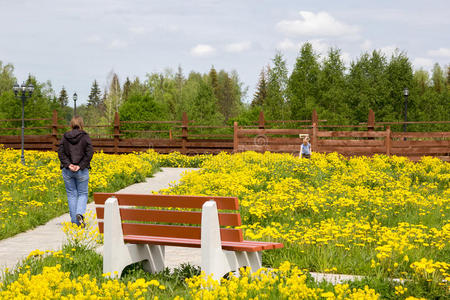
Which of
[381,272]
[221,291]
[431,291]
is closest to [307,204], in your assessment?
[381,272]

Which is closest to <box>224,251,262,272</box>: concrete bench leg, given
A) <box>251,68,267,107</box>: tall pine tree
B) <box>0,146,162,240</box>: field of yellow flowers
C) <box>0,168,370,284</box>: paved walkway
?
<box>0,168,370,284</box>: paved walkway

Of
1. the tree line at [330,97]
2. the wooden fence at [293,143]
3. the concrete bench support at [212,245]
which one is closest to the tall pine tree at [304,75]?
the tree line at [330,97]

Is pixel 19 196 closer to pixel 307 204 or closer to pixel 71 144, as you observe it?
pixel 71 144

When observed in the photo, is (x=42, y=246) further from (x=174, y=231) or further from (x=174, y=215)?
(x=174, y=215)

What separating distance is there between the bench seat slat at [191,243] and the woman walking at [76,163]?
3379 mm

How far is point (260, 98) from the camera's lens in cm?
7631

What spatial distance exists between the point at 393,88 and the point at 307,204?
1185 inches

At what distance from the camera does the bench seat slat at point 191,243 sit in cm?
491

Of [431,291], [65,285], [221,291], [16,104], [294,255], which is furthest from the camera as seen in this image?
[16,104]

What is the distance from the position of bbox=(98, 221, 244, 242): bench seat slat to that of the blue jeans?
Result: 3366mm

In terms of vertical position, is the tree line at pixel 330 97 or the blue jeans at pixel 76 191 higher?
the tree line at pixel 330 97

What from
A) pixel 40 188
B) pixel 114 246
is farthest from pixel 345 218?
pixel 40 188

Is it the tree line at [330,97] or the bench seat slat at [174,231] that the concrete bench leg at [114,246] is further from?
the tree line at [330,97]

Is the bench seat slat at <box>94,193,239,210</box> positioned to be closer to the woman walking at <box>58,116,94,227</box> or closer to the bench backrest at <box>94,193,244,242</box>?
the bench backrest at <box>94,193,244,242</box>
